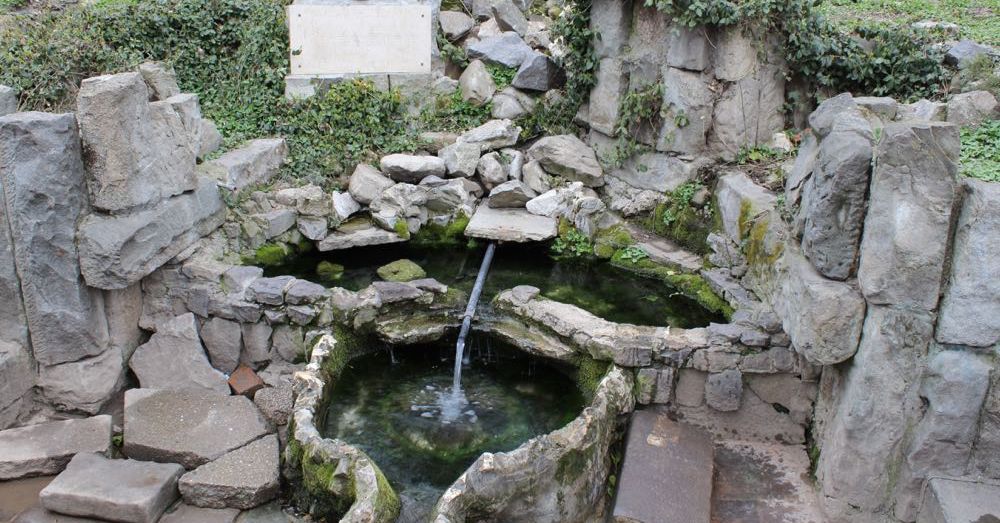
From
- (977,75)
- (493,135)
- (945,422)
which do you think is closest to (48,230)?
(493,135)

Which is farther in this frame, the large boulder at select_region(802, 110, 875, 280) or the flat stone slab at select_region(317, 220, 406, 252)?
the flat stone slab at select_region(317, 220, 406, 252)

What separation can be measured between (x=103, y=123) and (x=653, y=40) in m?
5.12

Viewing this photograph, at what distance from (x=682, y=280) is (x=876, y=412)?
2.75m

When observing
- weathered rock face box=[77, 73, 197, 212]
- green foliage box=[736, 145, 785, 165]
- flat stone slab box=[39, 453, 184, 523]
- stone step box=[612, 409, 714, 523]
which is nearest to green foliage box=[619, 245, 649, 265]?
green foliage box=[736, 145, 785, 165]

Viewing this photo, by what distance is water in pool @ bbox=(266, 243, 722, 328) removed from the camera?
676cm

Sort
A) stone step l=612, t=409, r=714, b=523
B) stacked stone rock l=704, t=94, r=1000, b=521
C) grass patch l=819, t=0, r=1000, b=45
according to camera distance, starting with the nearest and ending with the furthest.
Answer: stacked stone rock l=704, t=94, r=1000, b=521, stone step l=612, t=409, r=714, b=523, grass patch l=819, t=0, r=1000, b=45

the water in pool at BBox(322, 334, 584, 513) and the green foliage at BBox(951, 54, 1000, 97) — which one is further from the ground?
the green foliage at BBox(951, 54, 1000, 97)

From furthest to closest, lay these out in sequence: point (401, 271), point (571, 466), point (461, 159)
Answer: point (461, 159), point (401, 271), point (571, 466)

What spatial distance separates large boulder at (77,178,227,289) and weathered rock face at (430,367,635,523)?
10.3ft

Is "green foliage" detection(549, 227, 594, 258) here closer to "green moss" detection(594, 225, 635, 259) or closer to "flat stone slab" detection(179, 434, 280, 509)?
"green moss" detection(594, 225, 635, 259)

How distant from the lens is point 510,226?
7.78m

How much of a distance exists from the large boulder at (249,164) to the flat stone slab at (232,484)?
9.67 ft

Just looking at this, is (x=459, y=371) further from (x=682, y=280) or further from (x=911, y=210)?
(x=911, y=210)

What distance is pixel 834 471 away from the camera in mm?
4766
